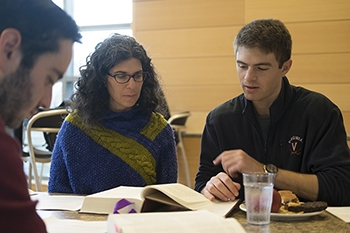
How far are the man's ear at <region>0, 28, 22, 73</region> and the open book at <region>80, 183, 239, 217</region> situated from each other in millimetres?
488

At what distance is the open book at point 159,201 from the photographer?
1120mm

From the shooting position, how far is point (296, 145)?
1.64 meters

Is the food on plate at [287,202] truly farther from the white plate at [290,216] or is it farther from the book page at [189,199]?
the book page at [189,199]

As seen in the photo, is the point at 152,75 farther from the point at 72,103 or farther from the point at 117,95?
the point at 72,103

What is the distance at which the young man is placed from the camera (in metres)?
0.67

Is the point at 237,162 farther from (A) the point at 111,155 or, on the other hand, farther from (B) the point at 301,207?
(A) the point at 111,155

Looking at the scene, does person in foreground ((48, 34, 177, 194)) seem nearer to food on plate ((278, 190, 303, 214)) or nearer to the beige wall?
food on plate ((278, 190, 303, 214))

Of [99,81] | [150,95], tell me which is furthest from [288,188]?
[99,81]

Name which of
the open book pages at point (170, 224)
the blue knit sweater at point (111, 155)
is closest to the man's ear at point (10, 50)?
the open book pages at point (170, 224)

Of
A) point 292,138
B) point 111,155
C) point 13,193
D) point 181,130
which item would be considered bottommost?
point 181,130

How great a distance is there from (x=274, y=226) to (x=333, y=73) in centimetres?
277

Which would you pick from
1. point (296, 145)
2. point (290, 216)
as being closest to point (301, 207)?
point (290, 216)

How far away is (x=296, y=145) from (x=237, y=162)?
0.34 m

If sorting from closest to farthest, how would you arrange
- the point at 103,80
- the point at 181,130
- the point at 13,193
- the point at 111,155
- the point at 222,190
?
the point at 13,193 → the point at 222,190 → the point at 111,155 → the point at 103,80 → the point at 181,130
